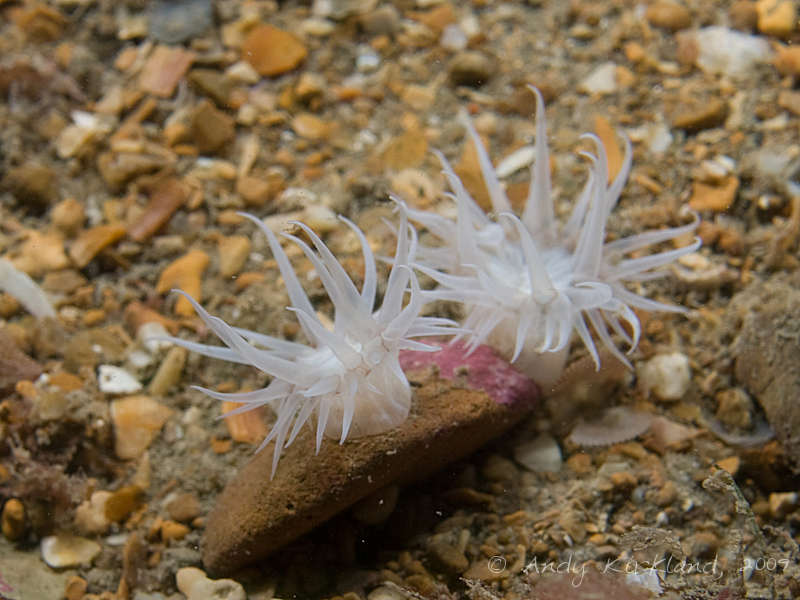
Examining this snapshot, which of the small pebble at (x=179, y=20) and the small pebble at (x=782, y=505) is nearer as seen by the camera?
the small pebble at (x=782, y=505)

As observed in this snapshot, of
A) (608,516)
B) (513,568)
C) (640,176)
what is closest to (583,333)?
(608,516)

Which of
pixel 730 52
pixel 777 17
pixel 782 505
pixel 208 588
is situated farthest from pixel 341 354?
pixel 777 17

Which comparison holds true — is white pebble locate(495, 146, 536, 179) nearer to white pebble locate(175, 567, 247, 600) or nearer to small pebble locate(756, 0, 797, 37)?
small pebble locate(756, 0, 797, 37)

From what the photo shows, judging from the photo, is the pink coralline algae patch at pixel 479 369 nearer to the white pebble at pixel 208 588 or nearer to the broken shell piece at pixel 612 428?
the broken shell piece at pixel 612 428

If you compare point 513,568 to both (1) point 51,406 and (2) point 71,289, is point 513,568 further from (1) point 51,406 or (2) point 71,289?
(2) point 71,289

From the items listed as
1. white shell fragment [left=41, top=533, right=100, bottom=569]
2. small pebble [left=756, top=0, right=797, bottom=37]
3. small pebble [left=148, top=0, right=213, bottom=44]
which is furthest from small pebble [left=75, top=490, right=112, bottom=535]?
small pebble [left=756, top=0, right=797, bottom=37]

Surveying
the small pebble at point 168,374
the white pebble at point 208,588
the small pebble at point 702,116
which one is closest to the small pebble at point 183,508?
the white pebble at point 208,588
